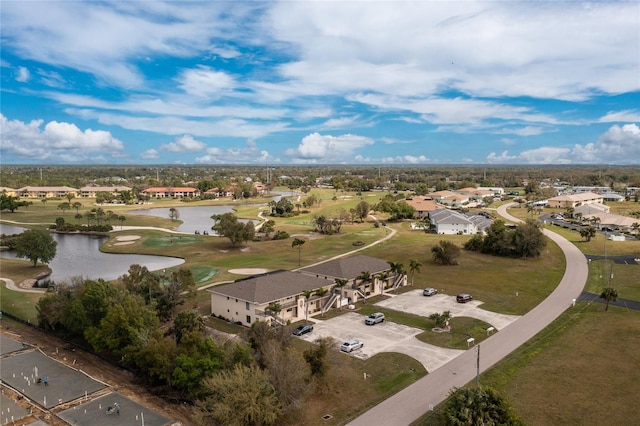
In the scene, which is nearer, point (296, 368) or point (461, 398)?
point (461, 398)

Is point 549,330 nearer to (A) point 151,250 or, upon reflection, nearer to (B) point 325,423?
(B) point 325,423

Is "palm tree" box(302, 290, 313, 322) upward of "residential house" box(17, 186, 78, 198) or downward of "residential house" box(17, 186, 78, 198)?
downward

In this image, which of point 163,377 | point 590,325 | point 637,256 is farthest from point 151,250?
point 637,256

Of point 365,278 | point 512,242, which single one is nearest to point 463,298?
point 365,278

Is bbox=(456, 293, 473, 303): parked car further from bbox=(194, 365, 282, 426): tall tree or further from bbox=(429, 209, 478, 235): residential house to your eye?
bbox=(429, 209, 478, 235): residential house

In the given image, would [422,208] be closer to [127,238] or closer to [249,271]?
[249,271]

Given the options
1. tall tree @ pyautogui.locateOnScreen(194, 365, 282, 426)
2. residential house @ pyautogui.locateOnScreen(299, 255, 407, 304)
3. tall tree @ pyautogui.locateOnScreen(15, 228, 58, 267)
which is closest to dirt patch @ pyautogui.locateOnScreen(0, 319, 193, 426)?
tall tree @ pyautogui.locateOnScreen(194, 365, 282, 426)

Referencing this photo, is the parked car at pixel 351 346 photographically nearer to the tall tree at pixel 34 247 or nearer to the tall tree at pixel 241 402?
the tall tree at pixel 241 402

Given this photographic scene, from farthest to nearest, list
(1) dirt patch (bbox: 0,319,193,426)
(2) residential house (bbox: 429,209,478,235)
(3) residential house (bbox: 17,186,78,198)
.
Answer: (3) residential house (bbox: 17,186,78,198) → (2) residential house (bbox: 429,209,478,235) → (1) dirt patch (bbox: 0,319,193,426)
